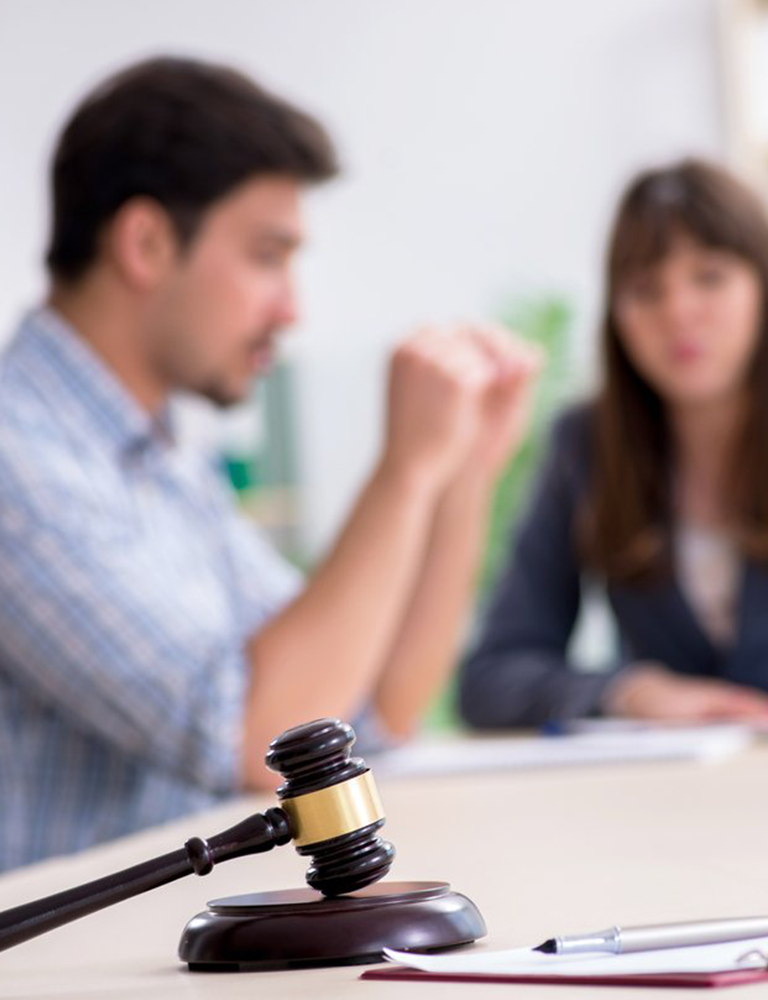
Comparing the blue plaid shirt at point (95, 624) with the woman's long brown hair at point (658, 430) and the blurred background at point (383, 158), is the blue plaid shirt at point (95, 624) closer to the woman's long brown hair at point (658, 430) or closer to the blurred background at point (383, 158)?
the woman's long brown hair at point (658, 430)

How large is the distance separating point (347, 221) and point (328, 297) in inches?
9.0

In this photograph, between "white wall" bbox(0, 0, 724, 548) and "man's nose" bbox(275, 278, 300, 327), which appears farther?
"white wall" bbox(0, 0, 724, 548)

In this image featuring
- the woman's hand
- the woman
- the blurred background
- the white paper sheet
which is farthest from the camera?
the blurred background

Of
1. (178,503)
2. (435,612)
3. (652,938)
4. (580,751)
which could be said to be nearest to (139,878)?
(652,938)

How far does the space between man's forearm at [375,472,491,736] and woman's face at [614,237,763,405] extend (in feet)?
1.10

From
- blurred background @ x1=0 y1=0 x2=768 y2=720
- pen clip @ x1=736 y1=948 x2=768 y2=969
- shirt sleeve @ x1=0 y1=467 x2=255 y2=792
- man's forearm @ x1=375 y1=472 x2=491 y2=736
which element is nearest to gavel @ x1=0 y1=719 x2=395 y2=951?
pen clip @ x1=736 y1=948 x2=768 y2=969

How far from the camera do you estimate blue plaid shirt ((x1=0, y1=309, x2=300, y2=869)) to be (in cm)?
130

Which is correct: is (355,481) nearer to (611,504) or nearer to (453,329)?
(611,504)

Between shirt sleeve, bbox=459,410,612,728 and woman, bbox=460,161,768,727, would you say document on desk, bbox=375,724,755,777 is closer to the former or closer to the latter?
shirt sleeve, bbox=459,410,612,728

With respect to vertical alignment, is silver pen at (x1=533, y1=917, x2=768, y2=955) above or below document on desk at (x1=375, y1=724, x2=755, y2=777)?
below

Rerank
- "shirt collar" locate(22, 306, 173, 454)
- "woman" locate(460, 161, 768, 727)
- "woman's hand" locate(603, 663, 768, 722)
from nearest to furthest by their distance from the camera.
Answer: "shirt collar" locate(22, 306, 173, 454) < "woman's hand" locate(603, 663, 768, 722) < "woman" locate(460, 161, 768, 727)

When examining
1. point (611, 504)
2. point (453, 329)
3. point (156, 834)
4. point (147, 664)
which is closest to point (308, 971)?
point (156, 834)

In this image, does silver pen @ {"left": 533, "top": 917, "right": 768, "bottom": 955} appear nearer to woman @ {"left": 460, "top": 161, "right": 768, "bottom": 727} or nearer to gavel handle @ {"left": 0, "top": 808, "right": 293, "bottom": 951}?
gavel handle @ {"left": 0, "top": 808, "right": 293, "bottom": 951}

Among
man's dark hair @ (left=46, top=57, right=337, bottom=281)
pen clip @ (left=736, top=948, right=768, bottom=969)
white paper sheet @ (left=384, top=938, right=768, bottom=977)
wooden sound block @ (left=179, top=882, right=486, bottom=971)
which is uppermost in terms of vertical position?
man's dark hair @ (left=46, top=57, right=337, bottom=281)
